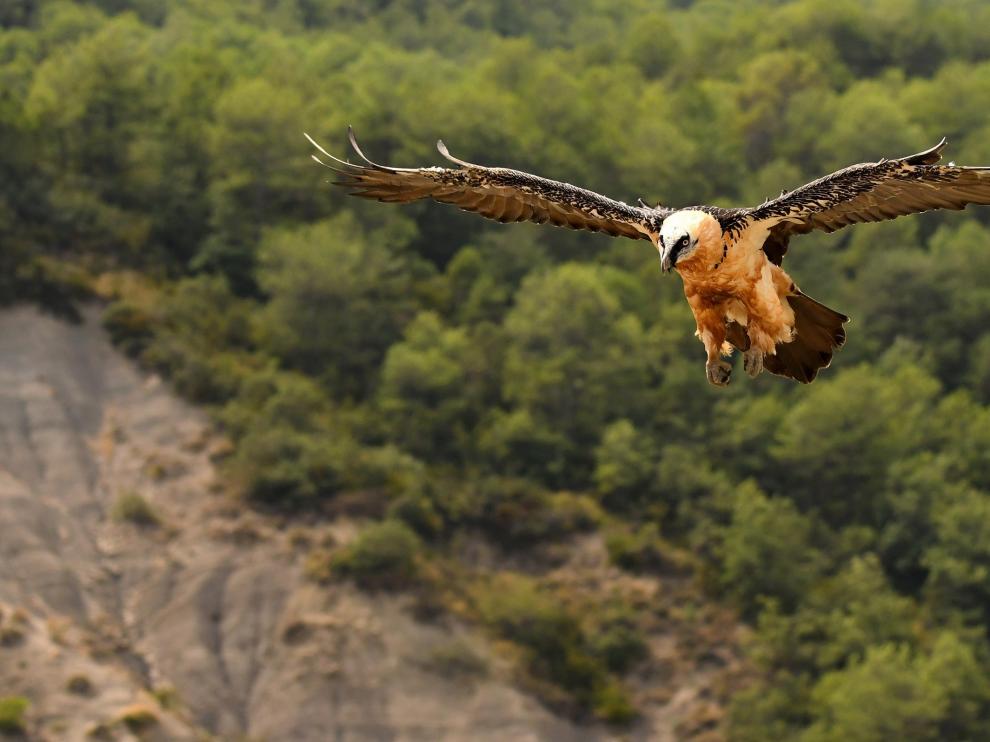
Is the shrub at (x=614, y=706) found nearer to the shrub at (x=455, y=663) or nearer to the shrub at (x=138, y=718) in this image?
the shrub at (x=455, y=663)

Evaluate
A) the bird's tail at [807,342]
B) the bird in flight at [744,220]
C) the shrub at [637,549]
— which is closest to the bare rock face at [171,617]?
the shrub at [637,549]

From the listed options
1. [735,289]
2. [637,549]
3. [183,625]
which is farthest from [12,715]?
[735,289]

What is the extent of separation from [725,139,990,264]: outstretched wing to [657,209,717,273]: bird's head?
47 centimetres

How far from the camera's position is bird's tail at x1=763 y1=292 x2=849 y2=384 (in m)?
17.0

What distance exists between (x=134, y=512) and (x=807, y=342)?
47.8m

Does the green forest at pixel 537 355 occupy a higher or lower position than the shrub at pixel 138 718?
higher

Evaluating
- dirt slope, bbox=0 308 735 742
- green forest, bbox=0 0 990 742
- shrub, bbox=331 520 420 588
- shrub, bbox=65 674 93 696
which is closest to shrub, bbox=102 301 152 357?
green forest, bbox=0 0 990 742

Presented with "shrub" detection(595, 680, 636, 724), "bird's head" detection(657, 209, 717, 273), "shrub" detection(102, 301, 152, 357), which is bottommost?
"bird's head" detection(657, 209, 717, 273)

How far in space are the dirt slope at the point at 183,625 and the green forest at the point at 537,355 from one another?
1455 millimetres

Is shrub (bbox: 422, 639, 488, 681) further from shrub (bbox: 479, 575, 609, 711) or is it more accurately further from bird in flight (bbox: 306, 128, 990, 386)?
bird in flight (bbox: 306, 128, 990, 386)

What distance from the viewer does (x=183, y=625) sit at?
59.9m

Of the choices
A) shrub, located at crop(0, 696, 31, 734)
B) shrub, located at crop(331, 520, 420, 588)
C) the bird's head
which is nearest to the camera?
the bird's head

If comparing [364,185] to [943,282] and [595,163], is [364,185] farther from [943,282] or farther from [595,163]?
[595,163]

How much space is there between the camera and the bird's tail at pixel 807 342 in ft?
55.6
